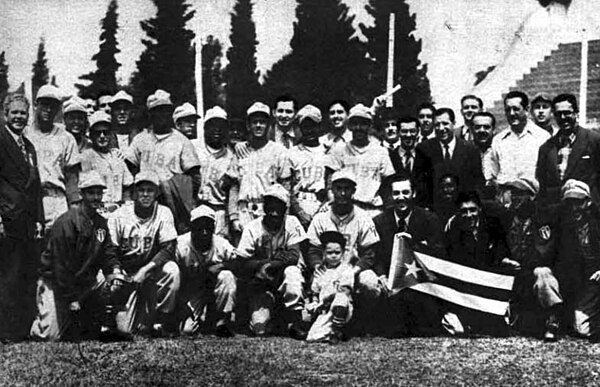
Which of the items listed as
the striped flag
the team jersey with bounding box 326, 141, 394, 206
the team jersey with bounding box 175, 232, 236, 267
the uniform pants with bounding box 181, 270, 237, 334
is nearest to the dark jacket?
the team jersey with bounding box 175, 232, 236, 267

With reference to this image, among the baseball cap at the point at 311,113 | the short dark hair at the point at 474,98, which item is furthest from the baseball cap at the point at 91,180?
the short dark hair at the point at 474,98

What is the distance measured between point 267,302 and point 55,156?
6.34ft

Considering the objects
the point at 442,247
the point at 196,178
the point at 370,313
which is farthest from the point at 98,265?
the point at 442,247

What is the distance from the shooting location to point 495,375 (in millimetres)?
5348

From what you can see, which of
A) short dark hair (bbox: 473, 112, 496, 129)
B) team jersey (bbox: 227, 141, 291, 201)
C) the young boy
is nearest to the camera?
the young boy

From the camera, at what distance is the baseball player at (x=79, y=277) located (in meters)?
5.85

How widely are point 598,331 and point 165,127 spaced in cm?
349

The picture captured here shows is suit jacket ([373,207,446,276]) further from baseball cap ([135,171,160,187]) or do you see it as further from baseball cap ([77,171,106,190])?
baseball cap ([77,171,106,190])

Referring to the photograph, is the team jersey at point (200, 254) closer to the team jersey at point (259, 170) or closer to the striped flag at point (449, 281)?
the team jersey at point (259, 170)

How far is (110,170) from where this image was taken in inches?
237

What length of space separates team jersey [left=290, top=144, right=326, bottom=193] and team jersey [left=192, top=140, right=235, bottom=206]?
1.57ft

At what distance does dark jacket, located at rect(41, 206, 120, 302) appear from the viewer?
5.85 metres

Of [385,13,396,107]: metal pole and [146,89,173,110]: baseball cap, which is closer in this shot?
[385,13,396,107]: metal pole

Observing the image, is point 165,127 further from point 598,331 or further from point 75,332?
point 598,331
